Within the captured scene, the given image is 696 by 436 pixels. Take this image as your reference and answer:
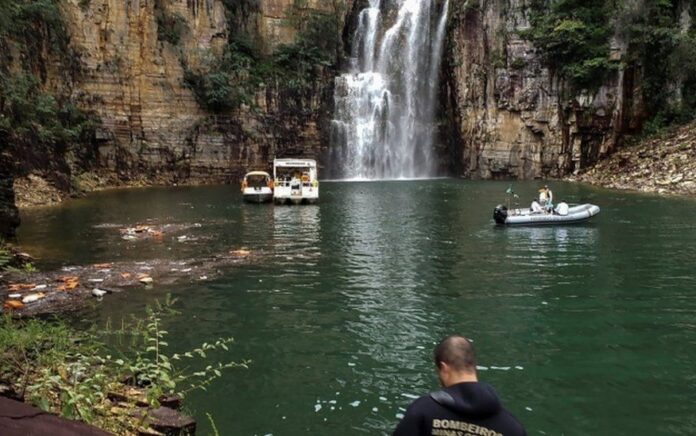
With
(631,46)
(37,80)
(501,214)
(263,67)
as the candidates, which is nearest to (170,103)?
(263,67)

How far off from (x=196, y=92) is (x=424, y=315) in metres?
46.1

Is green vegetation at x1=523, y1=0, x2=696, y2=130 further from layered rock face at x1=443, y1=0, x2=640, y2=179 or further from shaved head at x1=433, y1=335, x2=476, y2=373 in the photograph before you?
shaved head at x1=433, y1=335, x2=476, y2=373

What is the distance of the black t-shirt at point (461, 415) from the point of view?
3357 millimetres

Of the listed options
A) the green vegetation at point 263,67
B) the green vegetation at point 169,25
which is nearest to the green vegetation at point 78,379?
the green vegetation at point 263,67

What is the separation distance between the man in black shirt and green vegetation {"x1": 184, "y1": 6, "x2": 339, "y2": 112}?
52084 mm

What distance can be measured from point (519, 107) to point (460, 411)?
166 feet

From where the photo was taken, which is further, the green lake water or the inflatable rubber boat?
the inflatable rubber boat

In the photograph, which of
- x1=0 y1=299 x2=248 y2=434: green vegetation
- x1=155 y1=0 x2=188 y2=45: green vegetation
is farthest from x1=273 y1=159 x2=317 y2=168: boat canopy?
x1=0 y1=299 x2=248 y2=434: green vegetation

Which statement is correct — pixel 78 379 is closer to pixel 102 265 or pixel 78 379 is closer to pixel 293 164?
pixel 102 265

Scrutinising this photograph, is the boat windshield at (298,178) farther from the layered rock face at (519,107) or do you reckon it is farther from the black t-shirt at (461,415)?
the black t-shirt at (461,415)

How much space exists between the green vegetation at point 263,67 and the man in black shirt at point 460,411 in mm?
52084

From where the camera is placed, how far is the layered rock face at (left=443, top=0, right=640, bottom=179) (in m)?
47.8

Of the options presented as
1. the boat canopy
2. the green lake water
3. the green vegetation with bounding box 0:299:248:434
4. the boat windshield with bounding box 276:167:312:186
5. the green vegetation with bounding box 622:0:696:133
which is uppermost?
the green vegetation with bounding box 622:0:696:133

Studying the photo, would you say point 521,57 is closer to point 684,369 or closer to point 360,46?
point 360,46
